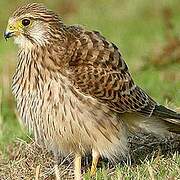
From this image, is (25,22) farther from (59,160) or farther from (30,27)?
(59,160)

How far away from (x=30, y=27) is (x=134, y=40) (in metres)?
8.04

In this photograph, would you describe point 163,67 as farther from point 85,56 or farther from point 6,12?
point 6,12

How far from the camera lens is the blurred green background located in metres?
11.2

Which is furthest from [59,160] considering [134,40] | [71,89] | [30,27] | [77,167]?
[134,40]

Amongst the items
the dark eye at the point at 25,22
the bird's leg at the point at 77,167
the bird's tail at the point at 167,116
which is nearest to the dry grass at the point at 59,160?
the bird's leg at the point at 77,167

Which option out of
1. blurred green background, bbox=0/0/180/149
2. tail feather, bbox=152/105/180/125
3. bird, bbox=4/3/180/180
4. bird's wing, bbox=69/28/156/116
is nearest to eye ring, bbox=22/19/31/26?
bird, bbox=4/3/180/180

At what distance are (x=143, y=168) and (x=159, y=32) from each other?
28.2 feet

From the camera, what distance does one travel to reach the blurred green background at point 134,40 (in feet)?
36.7

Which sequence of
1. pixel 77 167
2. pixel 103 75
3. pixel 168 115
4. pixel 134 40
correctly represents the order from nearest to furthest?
pixel 77 167
pixel 103 75
pixel 168 115
pixel 134 40

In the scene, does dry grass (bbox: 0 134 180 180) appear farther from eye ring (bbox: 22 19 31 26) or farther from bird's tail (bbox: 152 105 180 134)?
eye ring (bbox: 22 19 31 26)

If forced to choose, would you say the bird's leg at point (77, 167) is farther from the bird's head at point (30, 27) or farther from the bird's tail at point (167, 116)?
the bird's head at point (30, 27)

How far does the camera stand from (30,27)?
7.35 metres

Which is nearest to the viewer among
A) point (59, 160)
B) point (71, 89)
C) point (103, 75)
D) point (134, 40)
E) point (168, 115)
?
point (71, 89)

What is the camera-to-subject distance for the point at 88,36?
748cm
